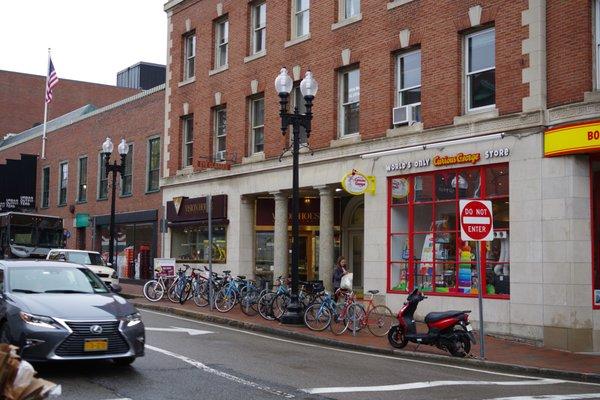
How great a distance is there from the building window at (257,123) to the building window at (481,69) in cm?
881

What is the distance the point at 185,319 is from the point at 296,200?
4522mm

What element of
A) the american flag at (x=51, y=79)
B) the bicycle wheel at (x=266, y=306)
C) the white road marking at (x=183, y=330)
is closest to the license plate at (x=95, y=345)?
the white road marking at (x=183, y=330)

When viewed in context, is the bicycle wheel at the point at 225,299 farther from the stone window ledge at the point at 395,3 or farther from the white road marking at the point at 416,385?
the white road marking at the point at 416,385

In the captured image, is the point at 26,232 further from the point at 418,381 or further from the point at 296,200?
the point at 418,381

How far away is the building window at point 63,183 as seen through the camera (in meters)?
41.4

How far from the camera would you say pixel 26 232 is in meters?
32.5

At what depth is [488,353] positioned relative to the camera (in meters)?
14.1

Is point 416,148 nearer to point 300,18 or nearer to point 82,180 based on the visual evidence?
point 300,18

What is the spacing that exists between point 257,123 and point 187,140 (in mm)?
5051

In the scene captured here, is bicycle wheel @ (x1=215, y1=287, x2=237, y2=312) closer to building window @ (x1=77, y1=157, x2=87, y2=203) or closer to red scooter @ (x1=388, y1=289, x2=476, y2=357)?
red scooter @ (x1=388, y1=289, x2=476, y2=357)

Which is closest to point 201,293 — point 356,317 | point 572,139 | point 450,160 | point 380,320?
point 356,317

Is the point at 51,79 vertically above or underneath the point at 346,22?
above

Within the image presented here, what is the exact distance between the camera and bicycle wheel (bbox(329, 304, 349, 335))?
1611 cm

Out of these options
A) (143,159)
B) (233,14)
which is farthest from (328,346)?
(143,159)
